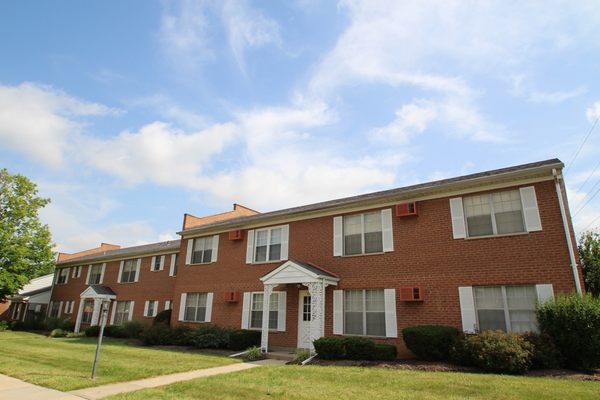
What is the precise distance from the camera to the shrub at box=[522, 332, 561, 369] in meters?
10.2

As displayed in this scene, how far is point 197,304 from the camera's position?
831 inches

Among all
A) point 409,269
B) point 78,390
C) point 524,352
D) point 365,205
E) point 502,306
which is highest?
point 365,205

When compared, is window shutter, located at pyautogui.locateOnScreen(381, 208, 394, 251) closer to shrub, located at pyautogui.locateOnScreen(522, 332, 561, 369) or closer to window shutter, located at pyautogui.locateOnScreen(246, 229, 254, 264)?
shrub, located at pyautogui.locateOnScreen(522, 332, 561, 369)

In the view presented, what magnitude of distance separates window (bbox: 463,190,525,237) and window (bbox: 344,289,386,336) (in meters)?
4.16

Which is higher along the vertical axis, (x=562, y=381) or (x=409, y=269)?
(x=409, y=269)

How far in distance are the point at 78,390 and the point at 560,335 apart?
1177 centimetres

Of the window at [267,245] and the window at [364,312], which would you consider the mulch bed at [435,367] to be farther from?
the window at [267,245]

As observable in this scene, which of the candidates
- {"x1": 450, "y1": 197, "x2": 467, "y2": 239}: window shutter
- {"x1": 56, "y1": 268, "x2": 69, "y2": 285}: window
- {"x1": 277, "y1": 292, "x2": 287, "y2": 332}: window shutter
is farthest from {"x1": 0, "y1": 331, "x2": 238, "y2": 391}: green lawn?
{"x1": 56, "y1": 268, "x2": 69, "y2": 285}: window

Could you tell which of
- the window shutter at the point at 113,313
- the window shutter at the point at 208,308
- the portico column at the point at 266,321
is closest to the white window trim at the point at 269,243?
the portico column at the point at 266,321

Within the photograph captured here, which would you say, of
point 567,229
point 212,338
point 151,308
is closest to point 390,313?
point 567,229

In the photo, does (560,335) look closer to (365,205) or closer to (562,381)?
(562,381)

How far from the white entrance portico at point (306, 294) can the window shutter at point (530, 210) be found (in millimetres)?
7047

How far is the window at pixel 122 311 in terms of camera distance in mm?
27161

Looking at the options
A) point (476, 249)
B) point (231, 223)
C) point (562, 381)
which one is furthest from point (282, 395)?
point (231, 223)
